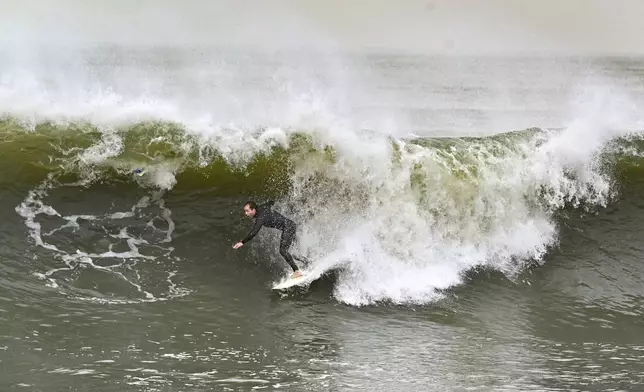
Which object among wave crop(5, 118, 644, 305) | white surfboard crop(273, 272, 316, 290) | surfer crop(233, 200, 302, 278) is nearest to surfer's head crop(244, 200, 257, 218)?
surfer crop(233, 200, 302, 278)

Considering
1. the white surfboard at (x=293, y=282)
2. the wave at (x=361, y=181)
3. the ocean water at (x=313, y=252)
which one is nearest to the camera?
the ocean water at (x=313, y=252)

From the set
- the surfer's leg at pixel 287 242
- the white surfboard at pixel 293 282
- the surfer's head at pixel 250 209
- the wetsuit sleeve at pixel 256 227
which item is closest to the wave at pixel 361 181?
the white surfboard at pixel 293 282

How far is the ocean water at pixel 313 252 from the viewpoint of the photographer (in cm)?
585

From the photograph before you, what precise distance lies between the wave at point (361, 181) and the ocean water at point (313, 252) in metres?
0.03

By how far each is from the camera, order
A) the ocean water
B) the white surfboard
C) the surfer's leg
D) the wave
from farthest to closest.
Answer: the wave < the surfer's leg < the white surfboard < the ocean water

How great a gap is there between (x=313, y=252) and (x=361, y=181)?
151 cm

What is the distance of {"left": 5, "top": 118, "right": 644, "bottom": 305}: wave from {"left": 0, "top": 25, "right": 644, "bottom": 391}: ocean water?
33mm

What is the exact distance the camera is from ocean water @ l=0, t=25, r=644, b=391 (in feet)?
19.2

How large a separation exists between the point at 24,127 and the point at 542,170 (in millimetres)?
9508

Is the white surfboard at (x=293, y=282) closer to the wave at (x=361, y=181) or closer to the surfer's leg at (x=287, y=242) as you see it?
the surfer's leg at (x=287, y=242)

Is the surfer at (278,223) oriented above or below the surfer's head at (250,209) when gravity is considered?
below

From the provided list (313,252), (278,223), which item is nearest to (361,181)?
(313,252)

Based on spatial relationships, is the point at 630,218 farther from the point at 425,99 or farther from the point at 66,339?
the point at 425,99

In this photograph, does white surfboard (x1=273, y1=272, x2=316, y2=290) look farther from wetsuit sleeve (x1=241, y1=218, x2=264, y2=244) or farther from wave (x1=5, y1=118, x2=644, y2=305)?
wetsuit sleeve (x1=241, y1=218, x2=264, y2=244)
